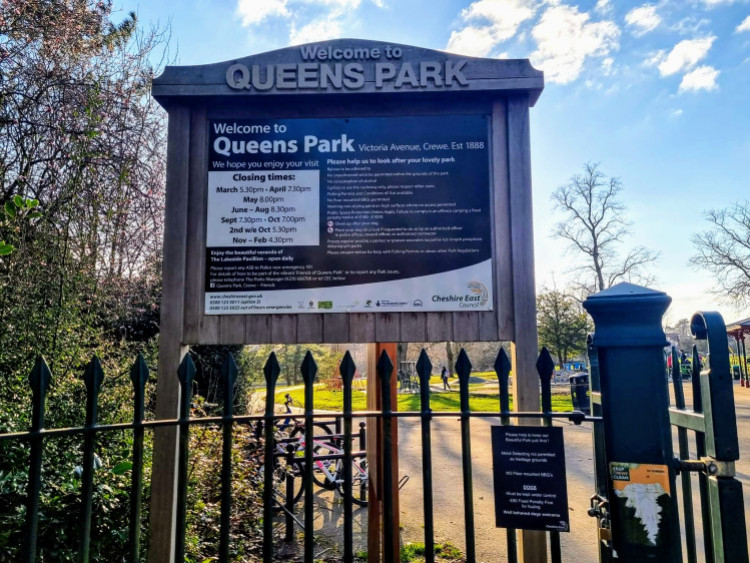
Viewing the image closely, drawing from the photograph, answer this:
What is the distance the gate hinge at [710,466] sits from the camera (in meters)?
1.78

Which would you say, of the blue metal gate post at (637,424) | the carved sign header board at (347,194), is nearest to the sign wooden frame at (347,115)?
the carved sign header board at (347,194)

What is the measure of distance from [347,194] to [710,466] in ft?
6.96

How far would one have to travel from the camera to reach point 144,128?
6102 mm

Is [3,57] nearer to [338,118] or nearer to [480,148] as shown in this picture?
[338,118]

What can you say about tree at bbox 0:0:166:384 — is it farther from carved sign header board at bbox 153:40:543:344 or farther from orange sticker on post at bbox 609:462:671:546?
orange sticker on post at bbox 609:462:671:546

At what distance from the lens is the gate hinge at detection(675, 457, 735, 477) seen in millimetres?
1784

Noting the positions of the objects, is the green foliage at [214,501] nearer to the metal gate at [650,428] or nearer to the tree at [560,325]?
the metal gate at [650,428]

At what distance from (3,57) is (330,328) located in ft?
16.7

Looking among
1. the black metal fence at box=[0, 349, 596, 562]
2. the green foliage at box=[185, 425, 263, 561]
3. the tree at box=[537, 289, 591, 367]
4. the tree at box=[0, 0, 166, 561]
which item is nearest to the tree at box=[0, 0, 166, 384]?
the tree at box=[0, 0, 166, 561]

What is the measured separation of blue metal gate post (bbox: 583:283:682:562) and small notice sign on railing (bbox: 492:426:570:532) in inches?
12.1

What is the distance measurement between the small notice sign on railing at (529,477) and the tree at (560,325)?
23.9m

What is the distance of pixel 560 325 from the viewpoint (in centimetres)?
2503

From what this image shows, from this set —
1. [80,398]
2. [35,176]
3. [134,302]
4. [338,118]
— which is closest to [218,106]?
[338,118]

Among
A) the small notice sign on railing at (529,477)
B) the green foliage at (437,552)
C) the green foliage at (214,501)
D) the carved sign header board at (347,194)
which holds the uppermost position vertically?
the carved sign header board at (347,194)
